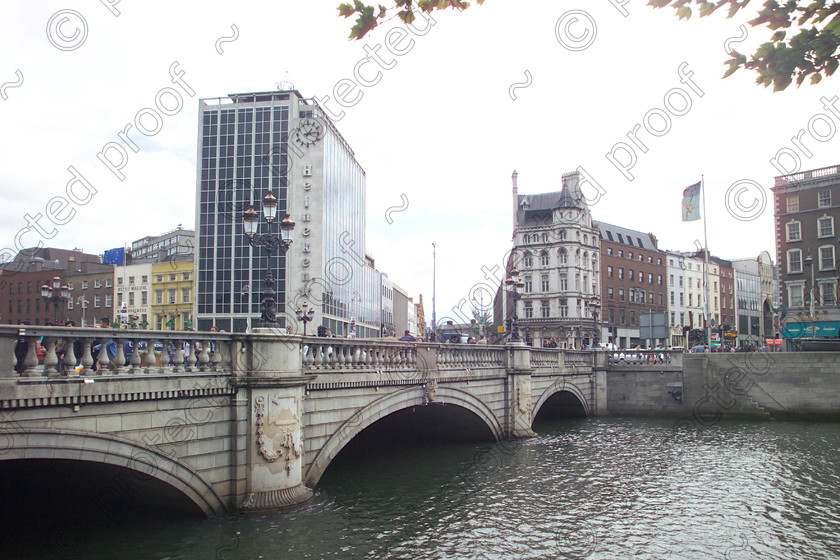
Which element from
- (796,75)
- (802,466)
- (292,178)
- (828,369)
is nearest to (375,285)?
(292,178)

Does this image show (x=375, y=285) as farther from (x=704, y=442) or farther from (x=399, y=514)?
(x=399, y=514)

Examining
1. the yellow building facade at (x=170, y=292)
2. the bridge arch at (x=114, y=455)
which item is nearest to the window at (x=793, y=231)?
the bridge arch at (x=114, y=455)

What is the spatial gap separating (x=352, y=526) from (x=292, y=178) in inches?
2090

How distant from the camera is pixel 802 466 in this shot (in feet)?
68.9

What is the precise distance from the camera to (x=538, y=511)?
1522cm

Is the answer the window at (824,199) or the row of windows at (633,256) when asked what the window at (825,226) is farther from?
the row of windows at (633,256)

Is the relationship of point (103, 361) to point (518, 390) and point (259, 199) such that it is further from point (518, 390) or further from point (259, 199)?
point (259, 199)

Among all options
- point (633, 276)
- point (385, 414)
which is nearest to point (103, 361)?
point (385, 414)

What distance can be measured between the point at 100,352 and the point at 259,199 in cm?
5392

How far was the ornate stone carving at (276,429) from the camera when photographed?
12398 mm

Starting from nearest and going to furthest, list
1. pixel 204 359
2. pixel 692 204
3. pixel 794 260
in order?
pixel 204 359 → pixel 692 204 → pixel 794 260

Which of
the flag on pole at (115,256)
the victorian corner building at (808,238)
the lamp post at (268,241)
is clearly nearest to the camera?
the lamp post at (268,241)

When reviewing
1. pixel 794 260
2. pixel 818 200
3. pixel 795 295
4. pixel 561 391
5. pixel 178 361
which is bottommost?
pixel 561 391

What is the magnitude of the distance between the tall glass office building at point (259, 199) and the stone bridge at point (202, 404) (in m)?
45.2
